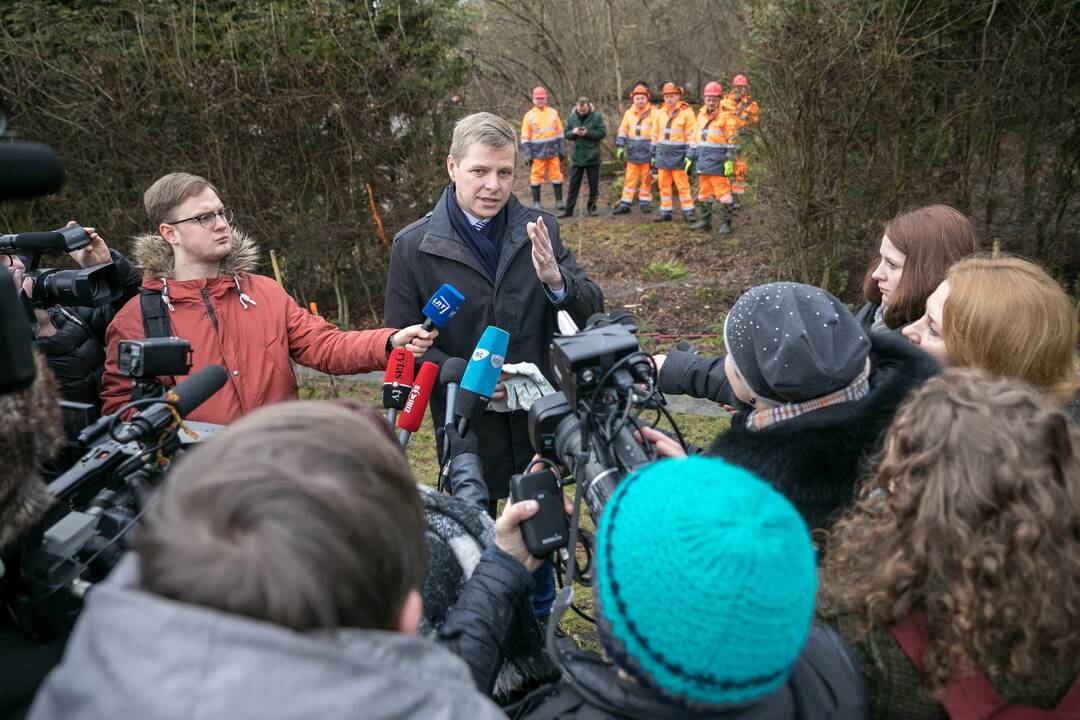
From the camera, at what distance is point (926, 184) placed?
19.3 feet

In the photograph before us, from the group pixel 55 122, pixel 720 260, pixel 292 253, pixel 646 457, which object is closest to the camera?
pixel 646 457

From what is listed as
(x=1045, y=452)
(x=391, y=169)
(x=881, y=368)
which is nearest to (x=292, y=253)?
(x=391, y=169)

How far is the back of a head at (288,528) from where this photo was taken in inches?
30.6

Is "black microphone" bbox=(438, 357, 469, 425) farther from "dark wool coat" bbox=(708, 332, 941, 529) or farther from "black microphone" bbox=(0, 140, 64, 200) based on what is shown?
Answer: "black microphone" bbox=(0, 140, 64, 200)

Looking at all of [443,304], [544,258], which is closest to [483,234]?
[544,258]

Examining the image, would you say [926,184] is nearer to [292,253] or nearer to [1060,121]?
Answer: [1060,121]

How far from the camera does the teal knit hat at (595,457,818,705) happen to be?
3.13 ft

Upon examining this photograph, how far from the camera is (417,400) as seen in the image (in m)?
2.24

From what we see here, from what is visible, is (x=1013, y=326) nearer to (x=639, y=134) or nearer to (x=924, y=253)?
(x=924, y=253)

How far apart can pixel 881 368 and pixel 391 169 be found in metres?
5.31

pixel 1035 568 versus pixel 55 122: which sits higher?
pixel 55 122

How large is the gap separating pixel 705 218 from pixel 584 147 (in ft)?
8.10

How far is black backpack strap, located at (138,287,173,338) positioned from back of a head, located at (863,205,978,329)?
251cm

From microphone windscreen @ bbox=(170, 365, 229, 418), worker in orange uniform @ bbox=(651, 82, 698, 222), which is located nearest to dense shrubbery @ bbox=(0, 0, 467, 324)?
microphone windscreen @ bbox=(170, 365, 229, 418)
